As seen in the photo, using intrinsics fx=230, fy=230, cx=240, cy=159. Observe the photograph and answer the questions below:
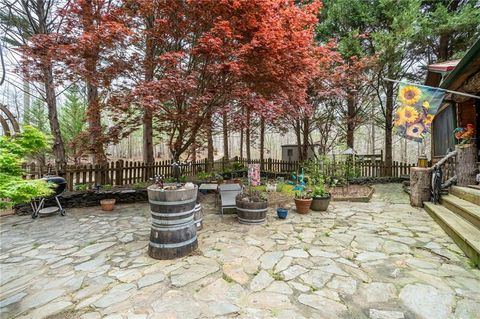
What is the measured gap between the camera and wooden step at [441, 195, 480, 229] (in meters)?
3.56

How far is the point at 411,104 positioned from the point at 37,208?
7.93 m

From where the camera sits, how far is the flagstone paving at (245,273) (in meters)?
2.06

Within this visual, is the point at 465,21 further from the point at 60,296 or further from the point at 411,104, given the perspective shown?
the point at 60,296

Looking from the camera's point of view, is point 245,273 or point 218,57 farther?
point 218,57

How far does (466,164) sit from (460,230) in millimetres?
2498

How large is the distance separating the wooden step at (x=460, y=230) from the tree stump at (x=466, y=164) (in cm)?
90

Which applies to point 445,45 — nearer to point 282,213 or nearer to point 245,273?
point 282,213

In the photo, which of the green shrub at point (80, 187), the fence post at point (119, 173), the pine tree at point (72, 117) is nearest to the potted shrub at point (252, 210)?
the fence post at point (119, 173)

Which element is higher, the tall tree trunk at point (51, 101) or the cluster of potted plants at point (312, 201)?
the tall tree trunk at point (51, 101)

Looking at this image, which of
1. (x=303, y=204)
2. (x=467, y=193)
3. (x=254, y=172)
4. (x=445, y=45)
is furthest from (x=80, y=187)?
(x=445, y=45)

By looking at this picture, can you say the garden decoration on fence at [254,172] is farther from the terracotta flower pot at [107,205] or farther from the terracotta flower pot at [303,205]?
the terracotta flower pot at [107,205]

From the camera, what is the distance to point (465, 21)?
767 centimetres

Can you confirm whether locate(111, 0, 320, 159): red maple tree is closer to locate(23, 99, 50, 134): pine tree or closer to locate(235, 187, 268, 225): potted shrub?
locate(235, 187, 268, 225): potted shrub

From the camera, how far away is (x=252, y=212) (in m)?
4.39
